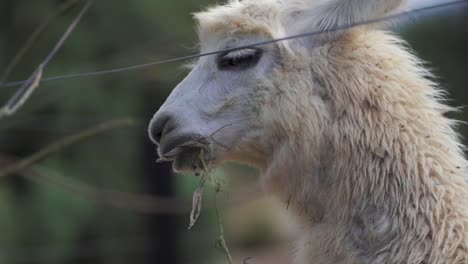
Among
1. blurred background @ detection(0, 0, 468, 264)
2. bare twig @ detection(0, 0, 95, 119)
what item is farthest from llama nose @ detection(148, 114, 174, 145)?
blurred background @ detection(0, 0, 468, 264)

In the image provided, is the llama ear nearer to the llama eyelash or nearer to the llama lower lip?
the llama eyelash

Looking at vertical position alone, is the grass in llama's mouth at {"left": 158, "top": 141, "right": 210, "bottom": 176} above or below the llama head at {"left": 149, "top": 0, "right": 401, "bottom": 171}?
below

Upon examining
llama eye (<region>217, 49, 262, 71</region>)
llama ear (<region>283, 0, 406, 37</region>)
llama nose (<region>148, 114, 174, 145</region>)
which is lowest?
llama nose (<region>148, 114, 174, 145</region>)

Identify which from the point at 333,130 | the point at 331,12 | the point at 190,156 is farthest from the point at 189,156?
the point at 331,12

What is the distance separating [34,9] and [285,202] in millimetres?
7030

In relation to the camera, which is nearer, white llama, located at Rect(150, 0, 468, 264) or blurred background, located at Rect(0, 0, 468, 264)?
white llama, located at Rect(150, 0, 468, 264)

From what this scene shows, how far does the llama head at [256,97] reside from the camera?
11.6ft

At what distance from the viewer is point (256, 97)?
11.8 feet

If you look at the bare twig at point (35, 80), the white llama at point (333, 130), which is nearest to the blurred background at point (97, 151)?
the bare twig at point (35, 80)

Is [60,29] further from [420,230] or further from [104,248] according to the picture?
[420,230]

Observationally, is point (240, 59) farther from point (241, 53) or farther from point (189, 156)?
point (189, 156)

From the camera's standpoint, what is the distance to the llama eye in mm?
3684

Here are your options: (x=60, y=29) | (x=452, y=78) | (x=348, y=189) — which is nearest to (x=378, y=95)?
(x=348, y=189)

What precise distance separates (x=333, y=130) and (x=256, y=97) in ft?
1.13
